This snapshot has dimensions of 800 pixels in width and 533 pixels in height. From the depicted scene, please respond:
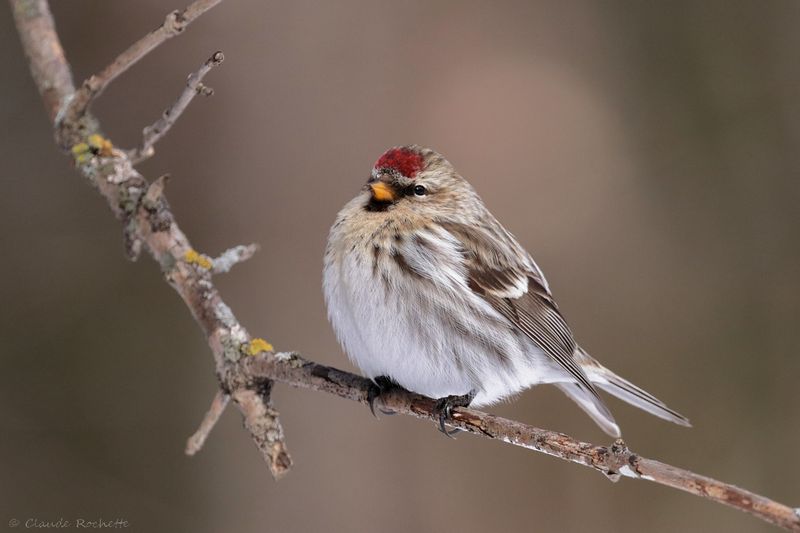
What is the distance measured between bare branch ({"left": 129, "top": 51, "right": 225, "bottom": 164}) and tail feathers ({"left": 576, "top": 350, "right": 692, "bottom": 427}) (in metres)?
1.34

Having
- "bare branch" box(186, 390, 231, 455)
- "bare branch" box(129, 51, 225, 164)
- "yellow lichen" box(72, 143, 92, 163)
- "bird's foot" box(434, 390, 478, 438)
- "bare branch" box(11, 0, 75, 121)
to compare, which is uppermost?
"bare branch" box(11, 0, 75, 121)

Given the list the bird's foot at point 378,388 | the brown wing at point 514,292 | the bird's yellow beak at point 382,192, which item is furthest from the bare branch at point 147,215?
the brown wing at point 514,292

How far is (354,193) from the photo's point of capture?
343 centimetres

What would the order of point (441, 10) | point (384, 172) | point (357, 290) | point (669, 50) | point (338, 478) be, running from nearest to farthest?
point (357, 290) → point (384, 172) → point (338, 478) → point (441, 10) → point (669, 50)

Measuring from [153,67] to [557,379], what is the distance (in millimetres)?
2015

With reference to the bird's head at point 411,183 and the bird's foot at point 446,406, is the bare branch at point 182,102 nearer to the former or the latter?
the bird's head at point 411,183

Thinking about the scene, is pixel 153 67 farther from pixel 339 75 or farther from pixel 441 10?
pixel 441 10

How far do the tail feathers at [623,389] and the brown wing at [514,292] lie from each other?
3.6 inches

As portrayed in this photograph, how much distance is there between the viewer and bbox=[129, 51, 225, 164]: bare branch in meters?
1.73

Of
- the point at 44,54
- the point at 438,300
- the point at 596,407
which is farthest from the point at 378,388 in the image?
the point at 44,54

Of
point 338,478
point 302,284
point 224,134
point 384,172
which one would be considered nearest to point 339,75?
point 224,134

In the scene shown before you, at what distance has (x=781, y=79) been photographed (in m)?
4.29

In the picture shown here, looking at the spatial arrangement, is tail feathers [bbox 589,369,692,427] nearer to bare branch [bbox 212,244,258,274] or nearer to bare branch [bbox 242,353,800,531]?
bare branch [bbox 242,353,800,531]

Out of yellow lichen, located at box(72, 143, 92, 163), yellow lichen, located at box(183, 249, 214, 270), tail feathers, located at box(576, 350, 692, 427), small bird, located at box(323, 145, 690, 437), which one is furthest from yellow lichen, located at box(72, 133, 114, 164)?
tail feathers, located at box(576, 350, 692, 427)
